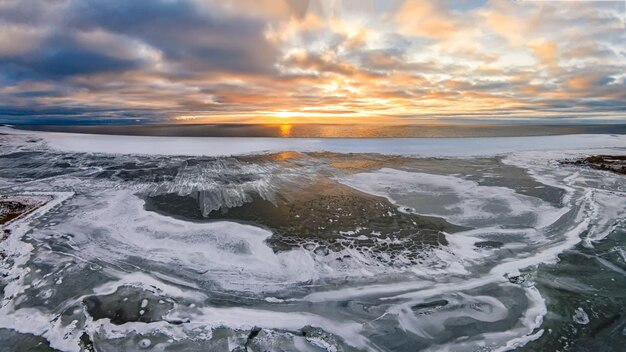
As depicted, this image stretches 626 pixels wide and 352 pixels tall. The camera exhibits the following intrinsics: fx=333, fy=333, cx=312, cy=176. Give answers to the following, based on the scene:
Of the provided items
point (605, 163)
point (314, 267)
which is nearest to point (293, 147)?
point (605, 163)

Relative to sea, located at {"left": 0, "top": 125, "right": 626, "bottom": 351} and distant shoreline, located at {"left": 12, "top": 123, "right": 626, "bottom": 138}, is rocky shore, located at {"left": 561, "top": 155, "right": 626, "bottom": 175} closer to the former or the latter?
sea, located at {"left": 0, "top": 125, "right": 626, "bottom": 351}

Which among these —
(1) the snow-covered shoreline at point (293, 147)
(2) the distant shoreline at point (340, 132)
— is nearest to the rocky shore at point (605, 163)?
(1) the snow-covered shoreline at point (293, 147)

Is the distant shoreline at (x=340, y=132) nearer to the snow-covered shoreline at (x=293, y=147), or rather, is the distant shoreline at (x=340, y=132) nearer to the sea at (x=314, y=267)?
the snow-covered shoreline at (x=293, y=147)

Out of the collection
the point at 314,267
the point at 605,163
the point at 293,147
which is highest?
the point at 293,147

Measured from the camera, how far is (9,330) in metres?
4.27

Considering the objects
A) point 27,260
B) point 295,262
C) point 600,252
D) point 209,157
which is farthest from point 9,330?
point 209,157

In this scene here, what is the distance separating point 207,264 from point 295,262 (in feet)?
5.35

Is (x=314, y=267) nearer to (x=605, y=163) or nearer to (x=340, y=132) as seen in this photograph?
(x=605, y=163)

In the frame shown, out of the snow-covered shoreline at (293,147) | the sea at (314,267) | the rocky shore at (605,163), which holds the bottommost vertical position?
the sea at (314,267)

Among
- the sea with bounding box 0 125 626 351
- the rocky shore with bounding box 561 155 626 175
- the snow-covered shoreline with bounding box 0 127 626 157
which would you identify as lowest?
the sea with bounding box 0 125 626 351

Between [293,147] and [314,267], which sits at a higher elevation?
[293,147]

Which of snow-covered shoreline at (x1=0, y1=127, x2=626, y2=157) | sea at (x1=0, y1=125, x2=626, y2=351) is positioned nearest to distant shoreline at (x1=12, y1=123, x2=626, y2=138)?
snow-covered shoreline at (x1=0, y1=127, x2=626, y2=157)

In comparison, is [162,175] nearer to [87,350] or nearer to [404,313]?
[87,350]

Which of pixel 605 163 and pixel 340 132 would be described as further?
pixel 340 132
